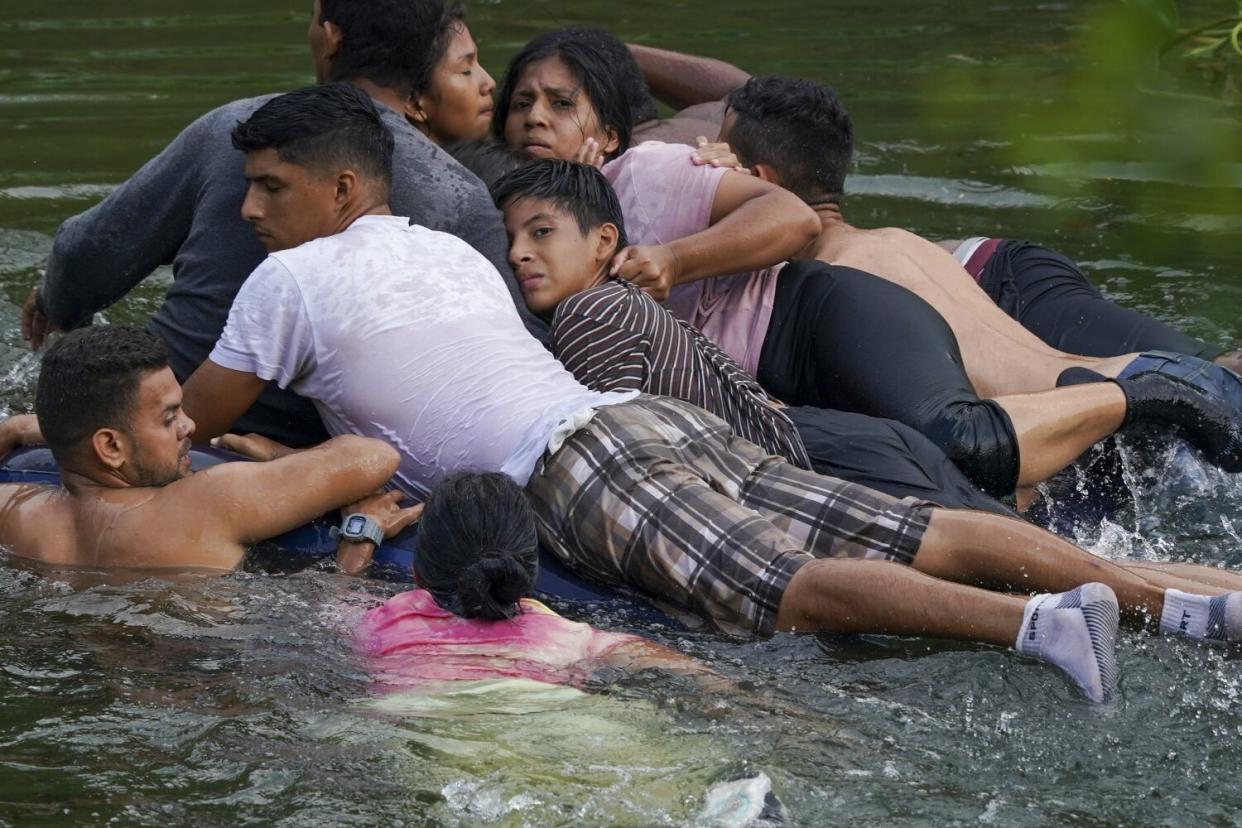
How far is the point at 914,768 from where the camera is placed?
3.35 meters

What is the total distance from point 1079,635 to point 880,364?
1629 millimetres

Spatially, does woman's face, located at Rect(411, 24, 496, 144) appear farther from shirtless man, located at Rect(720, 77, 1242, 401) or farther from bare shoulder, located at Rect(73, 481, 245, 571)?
bare shoulder, located at Rect(73, 481, 245, 571)

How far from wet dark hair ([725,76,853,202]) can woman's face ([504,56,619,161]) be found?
53 cm

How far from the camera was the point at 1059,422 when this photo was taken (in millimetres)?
4984

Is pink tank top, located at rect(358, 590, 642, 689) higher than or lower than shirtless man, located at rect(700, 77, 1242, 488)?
lower

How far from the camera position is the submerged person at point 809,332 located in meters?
4.96

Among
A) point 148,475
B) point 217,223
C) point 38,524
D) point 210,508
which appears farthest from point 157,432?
point 217,223

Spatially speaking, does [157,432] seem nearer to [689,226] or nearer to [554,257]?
[554,257]

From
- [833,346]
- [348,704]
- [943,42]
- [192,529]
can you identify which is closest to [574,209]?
[833,346]

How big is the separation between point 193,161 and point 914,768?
2.96 meters

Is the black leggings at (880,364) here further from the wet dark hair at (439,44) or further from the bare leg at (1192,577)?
the wet dark hair at (439,44)

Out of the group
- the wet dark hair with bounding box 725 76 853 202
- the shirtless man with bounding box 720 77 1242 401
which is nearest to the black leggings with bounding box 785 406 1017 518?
the shirtless man with bounding box 720 77 1242 401

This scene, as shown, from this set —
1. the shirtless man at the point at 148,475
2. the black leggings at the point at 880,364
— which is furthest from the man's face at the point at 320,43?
the black leggings at the point at 880,364

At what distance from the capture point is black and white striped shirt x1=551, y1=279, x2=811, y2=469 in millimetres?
4586
